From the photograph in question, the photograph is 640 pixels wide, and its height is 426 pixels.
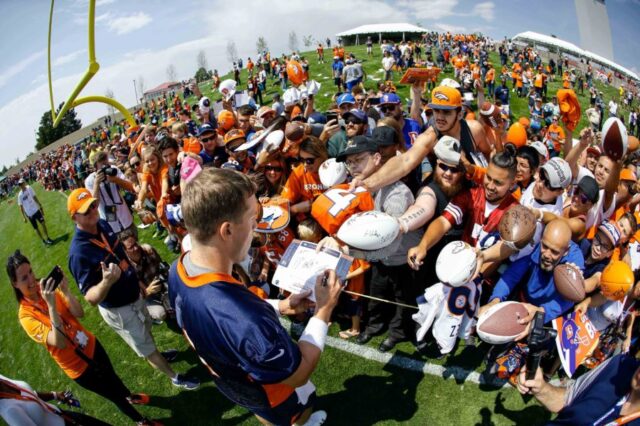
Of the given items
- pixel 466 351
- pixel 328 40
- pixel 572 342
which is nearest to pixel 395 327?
pixel 466 351

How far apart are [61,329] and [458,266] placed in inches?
139

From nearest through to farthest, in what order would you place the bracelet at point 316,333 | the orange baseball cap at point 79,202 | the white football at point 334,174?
1. the bracelet at point 316,333
2. the orange baseball cap at point 79,202
3. the white football at point 334,174

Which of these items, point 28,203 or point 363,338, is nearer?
point 363,338

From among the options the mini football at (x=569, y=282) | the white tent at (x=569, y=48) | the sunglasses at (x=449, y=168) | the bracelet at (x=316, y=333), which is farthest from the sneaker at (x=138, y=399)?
the white tent at (x=569, y=48)

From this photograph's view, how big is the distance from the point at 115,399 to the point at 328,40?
2190 inches

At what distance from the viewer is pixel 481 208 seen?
10.9 ft

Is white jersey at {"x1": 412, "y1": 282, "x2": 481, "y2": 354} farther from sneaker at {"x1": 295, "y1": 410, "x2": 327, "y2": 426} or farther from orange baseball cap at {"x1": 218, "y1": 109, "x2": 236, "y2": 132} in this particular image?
orange baseball cap at {"x1": 218, "y1": 109, "x2": 236, "y2": 132}

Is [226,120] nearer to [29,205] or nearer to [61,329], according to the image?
[61,329]

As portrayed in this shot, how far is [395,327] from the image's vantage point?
166 inches

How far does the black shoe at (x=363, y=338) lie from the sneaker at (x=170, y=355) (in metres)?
2.63

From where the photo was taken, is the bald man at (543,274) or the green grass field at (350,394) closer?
the bald man at (543,274)

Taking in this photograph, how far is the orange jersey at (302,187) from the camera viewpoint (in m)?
4.29

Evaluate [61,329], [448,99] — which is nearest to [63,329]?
[61,329]

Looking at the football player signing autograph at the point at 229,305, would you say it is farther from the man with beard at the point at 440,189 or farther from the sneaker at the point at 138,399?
the sneaker at the point at 138,399
